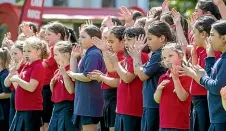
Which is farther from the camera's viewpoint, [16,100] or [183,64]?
[16,100]

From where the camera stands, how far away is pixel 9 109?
1081cm

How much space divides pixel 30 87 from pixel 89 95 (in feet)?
2.79

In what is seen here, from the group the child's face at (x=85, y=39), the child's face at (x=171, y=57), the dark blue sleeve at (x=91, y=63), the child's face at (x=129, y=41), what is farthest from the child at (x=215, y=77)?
the child's face at (x=85, y=39)

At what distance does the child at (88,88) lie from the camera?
8859 mm

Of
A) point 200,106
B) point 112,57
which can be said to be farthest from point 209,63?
point 112,57

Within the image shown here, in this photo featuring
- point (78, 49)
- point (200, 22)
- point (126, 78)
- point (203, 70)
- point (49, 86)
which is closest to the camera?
point (203, 70)

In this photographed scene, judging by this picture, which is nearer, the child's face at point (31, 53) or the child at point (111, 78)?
the child at point (111, 78)

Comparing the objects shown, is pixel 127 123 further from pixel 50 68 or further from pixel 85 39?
pixel 50 68

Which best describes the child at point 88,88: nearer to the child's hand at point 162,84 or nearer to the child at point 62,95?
the child at point 62,95

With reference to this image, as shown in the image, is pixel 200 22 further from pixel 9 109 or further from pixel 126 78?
pixel 9 109

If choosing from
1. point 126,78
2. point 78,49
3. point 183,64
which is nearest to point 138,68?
point 126,78

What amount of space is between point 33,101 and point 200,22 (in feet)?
9.38

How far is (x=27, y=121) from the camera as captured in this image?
948cm

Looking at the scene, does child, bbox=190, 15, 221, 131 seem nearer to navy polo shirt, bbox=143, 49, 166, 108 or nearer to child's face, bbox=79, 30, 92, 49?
navy polo shirt, bbox=143, 49, 166, 108
